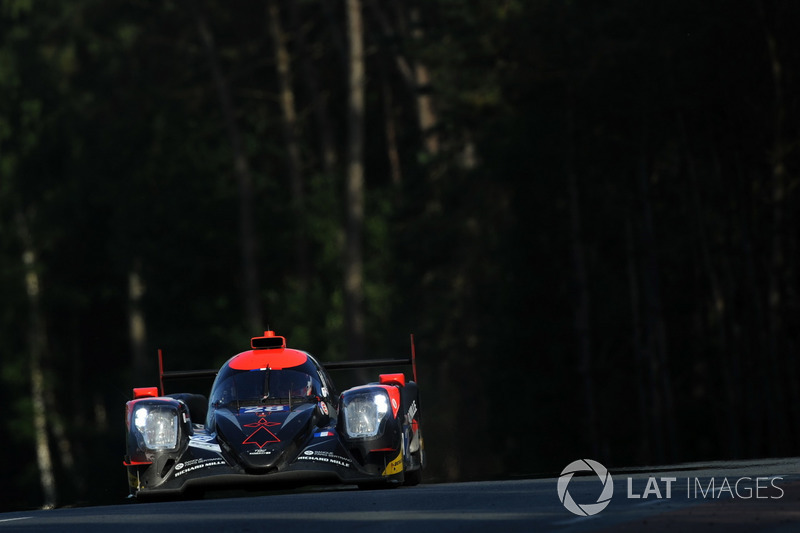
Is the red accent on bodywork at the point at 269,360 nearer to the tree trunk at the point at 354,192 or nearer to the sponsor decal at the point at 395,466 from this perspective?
the sponsor decal at the point at 395,466

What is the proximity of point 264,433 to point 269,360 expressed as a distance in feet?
6.07

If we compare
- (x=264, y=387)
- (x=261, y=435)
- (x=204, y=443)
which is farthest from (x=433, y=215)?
(x=261, y=435)

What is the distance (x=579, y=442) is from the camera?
43781mm

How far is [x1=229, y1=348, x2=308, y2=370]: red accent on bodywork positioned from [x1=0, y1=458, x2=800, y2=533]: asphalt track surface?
6.58 ft

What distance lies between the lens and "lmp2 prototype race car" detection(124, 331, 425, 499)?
16.8 m

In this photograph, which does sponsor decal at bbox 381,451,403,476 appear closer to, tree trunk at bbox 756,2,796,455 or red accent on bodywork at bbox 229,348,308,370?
red accent on bodywork at bbox 229,348,308,370

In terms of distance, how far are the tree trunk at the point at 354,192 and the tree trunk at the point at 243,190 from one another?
11217 mm

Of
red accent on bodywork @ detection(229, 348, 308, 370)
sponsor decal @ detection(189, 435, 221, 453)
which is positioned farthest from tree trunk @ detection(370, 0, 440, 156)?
sponsor decal @ detection(189, 435, 221, 453)

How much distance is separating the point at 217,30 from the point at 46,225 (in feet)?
33.3

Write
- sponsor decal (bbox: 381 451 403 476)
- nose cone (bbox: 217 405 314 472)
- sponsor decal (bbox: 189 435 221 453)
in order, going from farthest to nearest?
sponsor decal (bbox: 381 451 403 476)
sponsor decal (bbox: 189 435 221 453)
nose cone (bbox: 217 405 314 472)

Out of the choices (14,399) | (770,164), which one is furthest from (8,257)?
(770,164)

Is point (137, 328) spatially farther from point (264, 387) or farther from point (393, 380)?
point (264, 387)

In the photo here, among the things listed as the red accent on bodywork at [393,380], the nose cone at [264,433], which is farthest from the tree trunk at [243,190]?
the nose cone at [264,433]

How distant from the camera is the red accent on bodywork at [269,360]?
1848 cm
